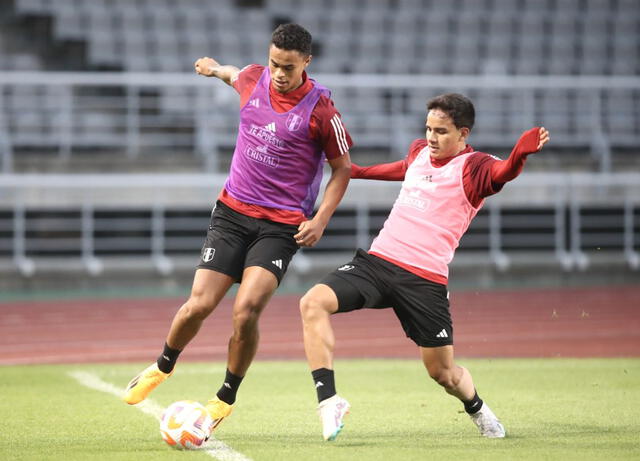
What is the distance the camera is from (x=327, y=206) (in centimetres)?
663

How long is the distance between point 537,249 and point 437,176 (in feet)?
53.3

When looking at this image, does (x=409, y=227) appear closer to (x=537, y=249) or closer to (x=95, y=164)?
(x=95, y=164)

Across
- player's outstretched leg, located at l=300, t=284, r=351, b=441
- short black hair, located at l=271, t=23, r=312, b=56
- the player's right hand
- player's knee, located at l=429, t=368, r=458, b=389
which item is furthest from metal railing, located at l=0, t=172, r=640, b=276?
player's outstretched leg, located at l=300, t=284, r=351, b=441

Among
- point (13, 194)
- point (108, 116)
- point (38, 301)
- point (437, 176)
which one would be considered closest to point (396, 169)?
point (437, 176)

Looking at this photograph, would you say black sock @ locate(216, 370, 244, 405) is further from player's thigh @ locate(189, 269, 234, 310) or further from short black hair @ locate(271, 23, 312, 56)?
short black hair @ locate(271, 23, 312, 56)

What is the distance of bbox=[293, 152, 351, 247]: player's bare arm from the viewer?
6.57 m

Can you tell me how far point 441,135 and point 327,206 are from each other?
0.78m

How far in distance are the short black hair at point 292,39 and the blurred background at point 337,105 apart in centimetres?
1235

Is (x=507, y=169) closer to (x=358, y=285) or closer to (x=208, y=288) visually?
(x=358, y=285)

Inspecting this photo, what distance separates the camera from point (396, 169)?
277 inches

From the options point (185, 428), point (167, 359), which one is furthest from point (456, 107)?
point (185, 428)

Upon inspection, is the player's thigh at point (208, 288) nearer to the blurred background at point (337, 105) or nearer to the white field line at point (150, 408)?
the white field line at point (150, 408)

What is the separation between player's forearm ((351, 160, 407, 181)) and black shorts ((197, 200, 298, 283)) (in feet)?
1.96

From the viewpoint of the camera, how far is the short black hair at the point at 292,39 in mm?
6488
